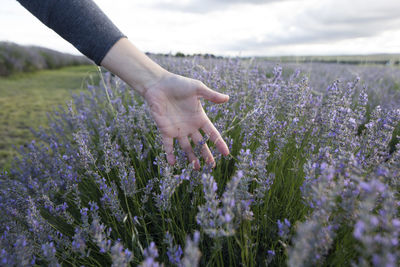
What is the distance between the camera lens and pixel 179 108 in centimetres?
177

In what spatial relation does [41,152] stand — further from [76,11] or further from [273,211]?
[273,211]

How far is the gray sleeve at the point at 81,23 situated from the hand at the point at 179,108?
16.8 inches

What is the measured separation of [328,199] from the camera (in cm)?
75

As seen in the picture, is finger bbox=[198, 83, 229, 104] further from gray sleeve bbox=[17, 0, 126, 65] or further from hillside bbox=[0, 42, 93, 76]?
hillside bbox=[0, 42, 93, 76]

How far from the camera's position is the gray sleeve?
1.57 meters

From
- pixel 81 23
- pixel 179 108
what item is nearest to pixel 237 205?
pixel 179 108

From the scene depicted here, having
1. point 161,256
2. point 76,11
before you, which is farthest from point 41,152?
point 161,256

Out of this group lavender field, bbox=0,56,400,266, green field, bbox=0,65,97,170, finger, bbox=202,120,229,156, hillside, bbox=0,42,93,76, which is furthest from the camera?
hillside, bbox=0,42,93,76

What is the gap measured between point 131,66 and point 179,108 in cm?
43

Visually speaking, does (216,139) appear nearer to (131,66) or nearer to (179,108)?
(179,108)

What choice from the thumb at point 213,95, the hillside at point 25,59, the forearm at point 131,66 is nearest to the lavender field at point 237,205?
the thumb at point 213,95

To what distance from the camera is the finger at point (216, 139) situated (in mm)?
1543

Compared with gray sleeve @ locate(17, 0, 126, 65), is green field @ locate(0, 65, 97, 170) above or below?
below

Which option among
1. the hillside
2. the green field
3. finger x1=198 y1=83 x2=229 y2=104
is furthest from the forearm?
the hillside
